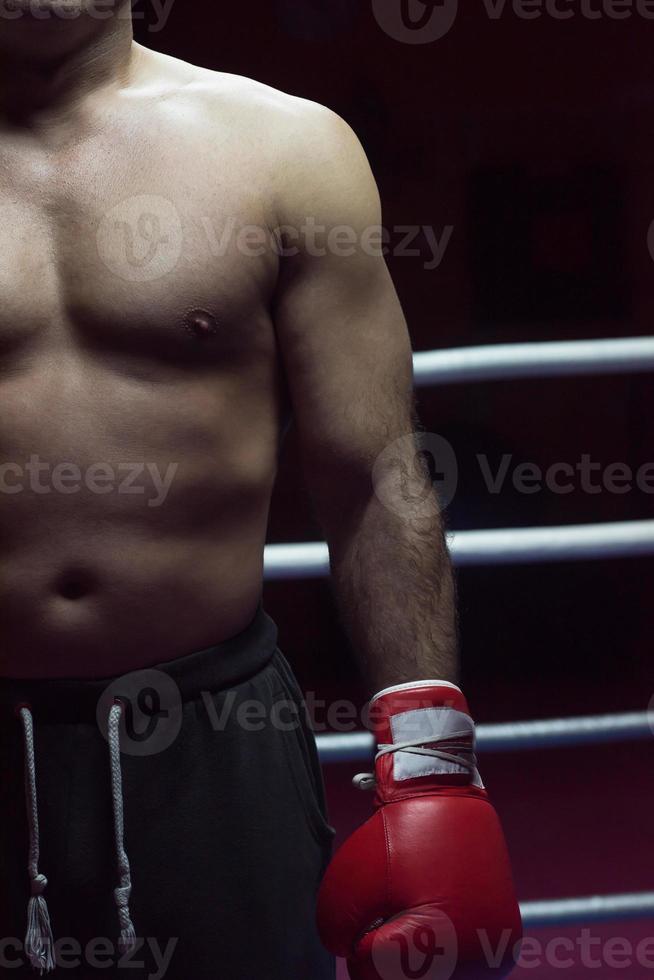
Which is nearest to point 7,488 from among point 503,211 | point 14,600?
point 14,600

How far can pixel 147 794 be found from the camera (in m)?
0.87

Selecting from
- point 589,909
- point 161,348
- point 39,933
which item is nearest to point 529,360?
point 161,348

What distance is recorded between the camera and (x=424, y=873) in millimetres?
823

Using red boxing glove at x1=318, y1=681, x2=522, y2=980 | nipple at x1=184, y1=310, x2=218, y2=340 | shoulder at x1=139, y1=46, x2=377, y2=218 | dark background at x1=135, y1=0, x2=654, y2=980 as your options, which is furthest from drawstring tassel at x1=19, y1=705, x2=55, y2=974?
dark background at x1=135, y1=0, x2=654, y2=980

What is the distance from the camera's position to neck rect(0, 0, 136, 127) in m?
0.85

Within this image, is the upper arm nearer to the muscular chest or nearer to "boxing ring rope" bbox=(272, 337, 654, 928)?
the muscular chest

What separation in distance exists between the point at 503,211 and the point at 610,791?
146cm

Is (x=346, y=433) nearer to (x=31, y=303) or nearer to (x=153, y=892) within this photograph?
(x=31, y=303)

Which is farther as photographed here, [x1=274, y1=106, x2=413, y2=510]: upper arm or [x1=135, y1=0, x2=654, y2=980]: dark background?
[x1=135, y1=0, x2=654, y2=980]: dark background

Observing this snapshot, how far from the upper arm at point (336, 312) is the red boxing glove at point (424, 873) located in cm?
20

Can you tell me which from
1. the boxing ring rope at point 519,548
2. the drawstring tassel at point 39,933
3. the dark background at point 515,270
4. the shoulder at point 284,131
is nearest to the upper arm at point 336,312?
the shoulder at point 284,131

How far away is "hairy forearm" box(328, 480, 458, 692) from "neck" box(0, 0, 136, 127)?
14.9 inches

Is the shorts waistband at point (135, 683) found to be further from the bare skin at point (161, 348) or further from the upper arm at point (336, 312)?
the upper arm at point (336, 312)

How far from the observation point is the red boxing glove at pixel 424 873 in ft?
2.66
